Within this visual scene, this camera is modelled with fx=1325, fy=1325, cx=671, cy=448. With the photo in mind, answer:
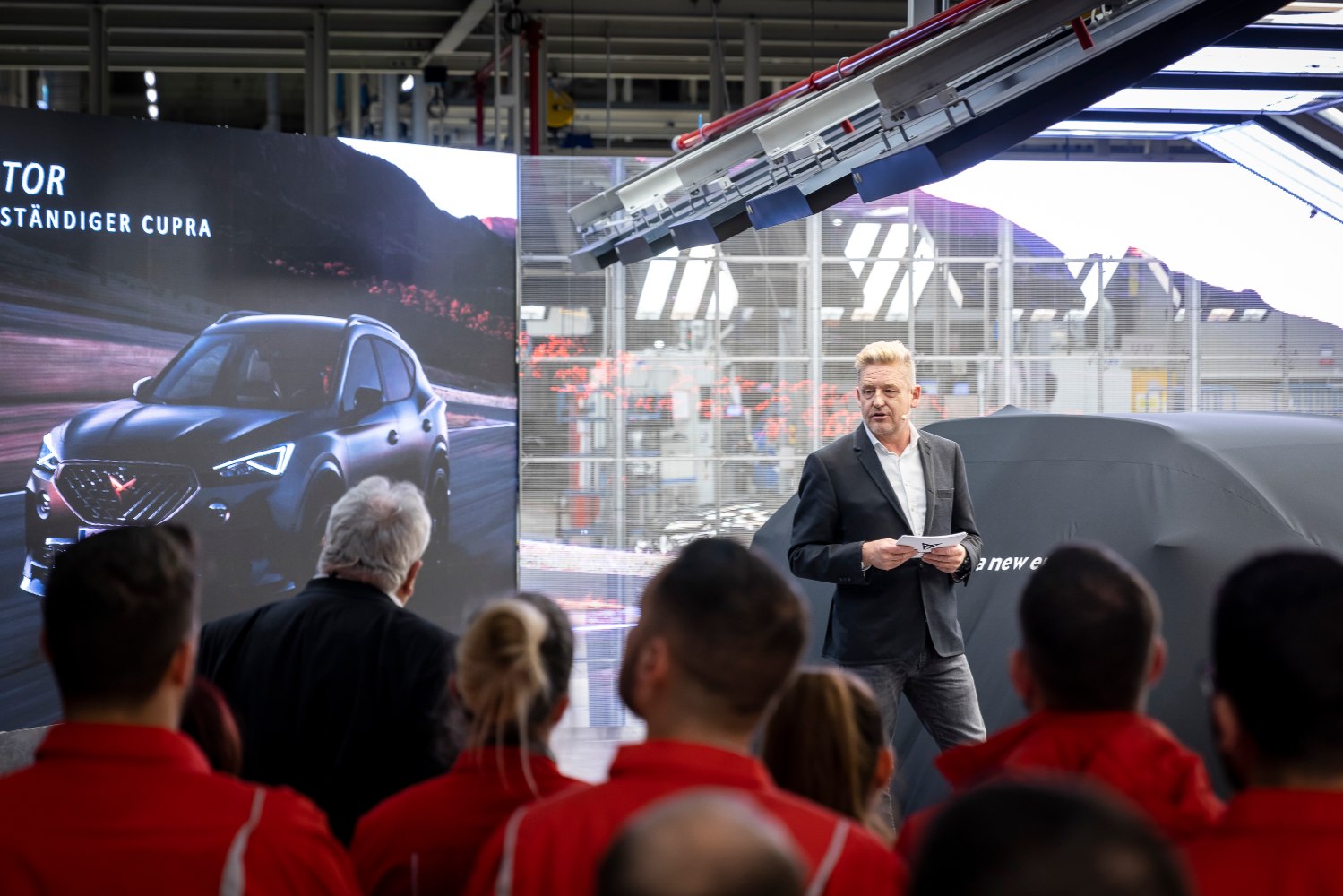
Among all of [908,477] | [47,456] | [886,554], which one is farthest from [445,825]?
[47,456]

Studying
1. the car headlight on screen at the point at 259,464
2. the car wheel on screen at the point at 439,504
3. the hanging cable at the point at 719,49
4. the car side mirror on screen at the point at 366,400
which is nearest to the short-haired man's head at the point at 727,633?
the car headlight on screen at the point at 259,464

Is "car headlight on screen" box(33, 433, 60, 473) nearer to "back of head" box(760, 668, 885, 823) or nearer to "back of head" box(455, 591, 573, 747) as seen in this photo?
"back of head" box(455, 591, 573, 747)

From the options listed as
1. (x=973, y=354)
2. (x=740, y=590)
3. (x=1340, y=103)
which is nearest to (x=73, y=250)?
(x=740, y=590)

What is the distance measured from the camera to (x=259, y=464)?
5.23 metres

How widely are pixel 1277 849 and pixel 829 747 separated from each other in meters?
0.60

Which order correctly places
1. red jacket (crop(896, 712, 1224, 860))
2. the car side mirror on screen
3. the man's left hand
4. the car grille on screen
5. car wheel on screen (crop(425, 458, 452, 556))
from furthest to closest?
car wheel on screen (crop(425, 458, 452, 556))
the car side mirror on screen
the car grille on screen
the man's left hand
red jacket (crop(896, 712, 1224, 860))

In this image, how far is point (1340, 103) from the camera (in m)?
4.77

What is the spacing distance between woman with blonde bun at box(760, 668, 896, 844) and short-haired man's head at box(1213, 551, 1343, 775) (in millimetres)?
498

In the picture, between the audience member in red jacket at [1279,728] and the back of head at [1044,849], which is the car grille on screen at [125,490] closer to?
the audience member in red jacket at [1279,728]

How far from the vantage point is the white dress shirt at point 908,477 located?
3.71 m

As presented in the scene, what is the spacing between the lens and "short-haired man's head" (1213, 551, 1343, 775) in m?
1.27

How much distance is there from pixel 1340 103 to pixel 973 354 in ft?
13.4

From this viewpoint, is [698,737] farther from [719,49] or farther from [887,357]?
[719,49]

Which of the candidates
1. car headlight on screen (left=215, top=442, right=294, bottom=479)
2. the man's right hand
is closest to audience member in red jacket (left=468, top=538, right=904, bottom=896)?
the man's right hand
